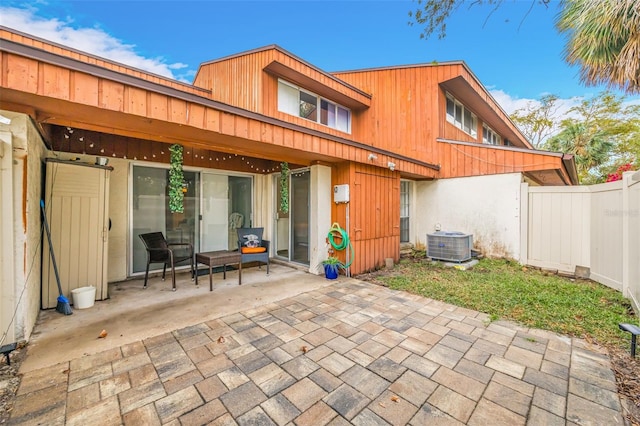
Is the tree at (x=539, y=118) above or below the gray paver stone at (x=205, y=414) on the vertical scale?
above

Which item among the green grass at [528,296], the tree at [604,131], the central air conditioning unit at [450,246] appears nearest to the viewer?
the green grass at [528,296]

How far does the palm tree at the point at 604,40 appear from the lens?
13.0ft

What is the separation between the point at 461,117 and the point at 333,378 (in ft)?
30.5

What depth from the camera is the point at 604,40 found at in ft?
14.0

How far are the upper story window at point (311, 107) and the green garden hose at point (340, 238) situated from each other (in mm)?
3721

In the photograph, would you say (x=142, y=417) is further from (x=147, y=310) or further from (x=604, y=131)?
(x=604, y=131)

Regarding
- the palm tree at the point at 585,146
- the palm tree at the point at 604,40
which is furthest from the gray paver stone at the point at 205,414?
the palm tree at the point at 585,146

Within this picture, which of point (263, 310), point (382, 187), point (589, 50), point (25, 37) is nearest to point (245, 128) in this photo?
point (263, 310)

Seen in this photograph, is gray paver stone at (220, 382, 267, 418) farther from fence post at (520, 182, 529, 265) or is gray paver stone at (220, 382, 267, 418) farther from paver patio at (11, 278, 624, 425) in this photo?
fence post at (520, 182, 529, 265)

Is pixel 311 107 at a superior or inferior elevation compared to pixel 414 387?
superior

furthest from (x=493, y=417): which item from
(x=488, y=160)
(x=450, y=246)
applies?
(x=488, y=160)

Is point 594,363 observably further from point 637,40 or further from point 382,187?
point 637,40

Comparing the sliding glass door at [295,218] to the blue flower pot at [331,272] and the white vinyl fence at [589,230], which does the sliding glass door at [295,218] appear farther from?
the white vinyl fence at [589,230]

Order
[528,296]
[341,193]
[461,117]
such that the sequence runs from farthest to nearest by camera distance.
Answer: [461,117] → [341,193] → [528,296]
